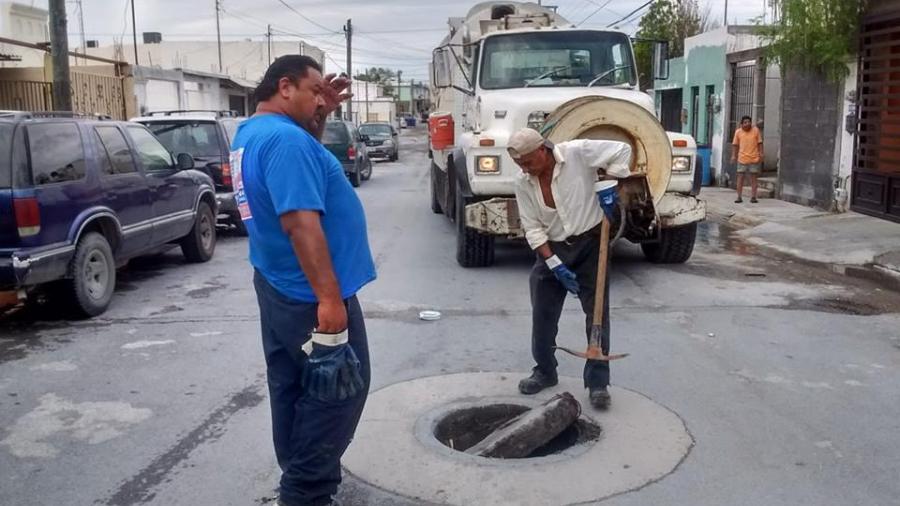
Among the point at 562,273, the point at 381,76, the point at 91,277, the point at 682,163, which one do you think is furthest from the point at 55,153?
the point at 381,76

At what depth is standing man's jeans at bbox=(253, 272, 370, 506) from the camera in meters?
3.45

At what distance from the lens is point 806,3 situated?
1379 centimetres

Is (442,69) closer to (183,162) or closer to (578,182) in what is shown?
(183,162)

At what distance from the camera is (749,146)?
1596 cm

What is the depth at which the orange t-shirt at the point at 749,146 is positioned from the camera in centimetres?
1591

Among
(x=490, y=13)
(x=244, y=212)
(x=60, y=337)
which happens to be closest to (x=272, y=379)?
(x=244, y=212)

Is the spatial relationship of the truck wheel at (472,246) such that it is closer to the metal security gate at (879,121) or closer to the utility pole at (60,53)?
the metal security gate at (879,121)

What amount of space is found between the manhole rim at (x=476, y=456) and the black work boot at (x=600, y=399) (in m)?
0.10

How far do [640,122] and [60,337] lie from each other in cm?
553

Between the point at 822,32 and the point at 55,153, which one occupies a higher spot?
the point at 822,32

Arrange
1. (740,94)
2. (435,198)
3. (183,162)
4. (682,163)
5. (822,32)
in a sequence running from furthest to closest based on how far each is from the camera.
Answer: (740,94) → (435,198) → (822,32) → (183,162) → (682,163)

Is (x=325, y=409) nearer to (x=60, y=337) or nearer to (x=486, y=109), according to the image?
(x=60, y=337)

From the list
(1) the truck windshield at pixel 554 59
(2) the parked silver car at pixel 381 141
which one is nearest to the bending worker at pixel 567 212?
(1) the truck windshield at pixel 554 59

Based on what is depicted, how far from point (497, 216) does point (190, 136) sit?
5.45 meters
